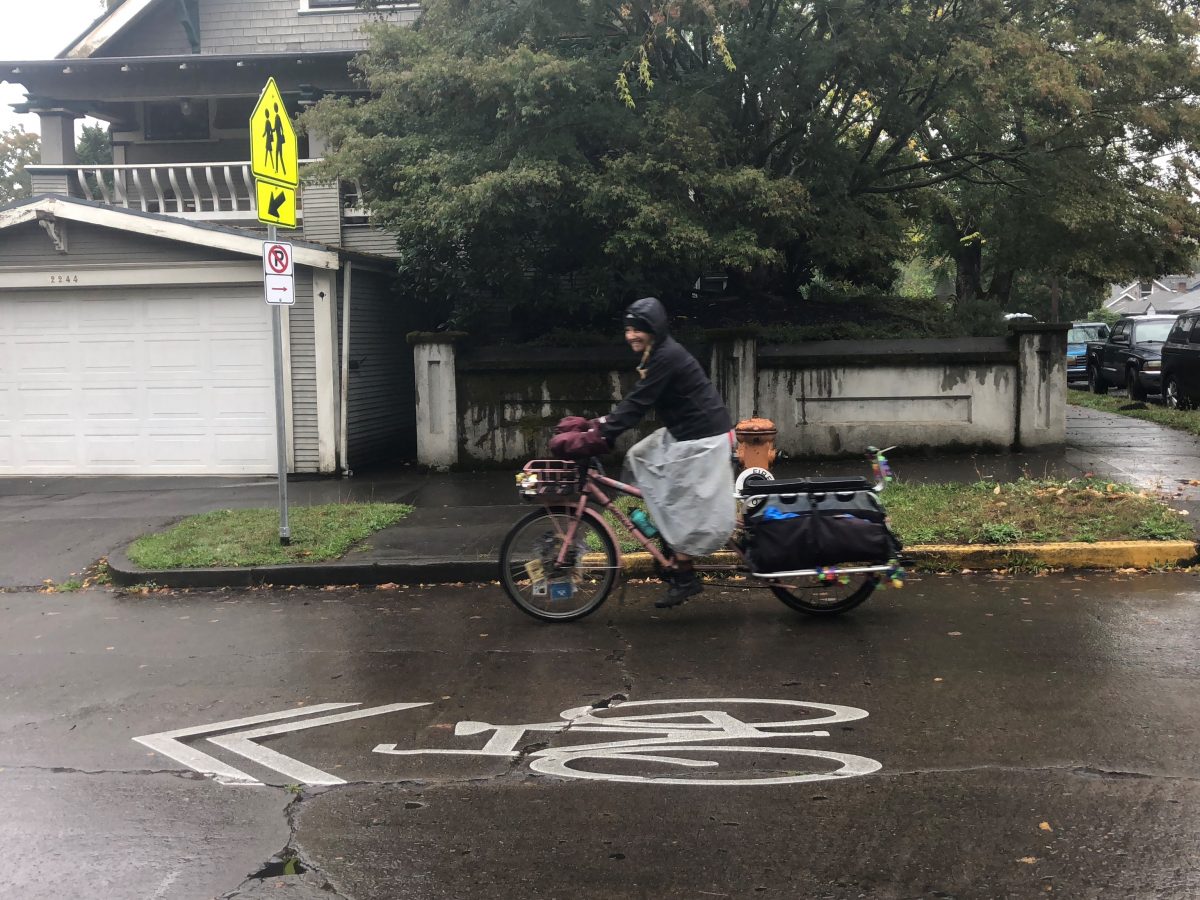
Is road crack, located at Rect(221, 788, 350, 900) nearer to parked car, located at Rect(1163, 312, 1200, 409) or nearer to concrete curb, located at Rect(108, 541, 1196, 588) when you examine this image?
concrete curb, located at Rect(108, 541, 1196, 588)

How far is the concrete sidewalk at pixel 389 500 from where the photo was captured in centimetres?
856

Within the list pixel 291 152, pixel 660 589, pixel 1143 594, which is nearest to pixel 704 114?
pixel 291 152

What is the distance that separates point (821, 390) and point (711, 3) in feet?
15.2

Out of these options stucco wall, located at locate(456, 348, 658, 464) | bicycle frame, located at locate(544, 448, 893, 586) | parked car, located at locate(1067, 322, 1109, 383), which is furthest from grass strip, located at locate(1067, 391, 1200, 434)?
bicycle frame, located at locate(544, 448, 893, 586)

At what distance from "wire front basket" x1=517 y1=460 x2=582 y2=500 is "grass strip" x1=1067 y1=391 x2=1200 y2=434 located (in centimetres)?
1161

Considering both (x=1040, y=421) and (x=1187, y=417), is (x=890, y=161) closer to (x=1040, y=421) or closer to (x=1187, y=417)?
(x=1040, y=421)

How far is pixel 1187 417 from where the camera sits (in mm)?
16391

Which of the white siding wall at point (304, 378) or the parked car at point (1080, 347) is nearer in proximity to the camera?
the white siding wall at point (304, 378)

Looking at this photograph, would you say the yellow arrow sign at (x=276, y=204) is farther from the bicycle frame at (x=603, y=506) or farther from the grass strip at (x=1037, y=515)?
the grass strip at (x=1037, y=515)

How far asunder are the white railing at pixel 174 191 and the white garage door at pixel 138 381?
292 cm

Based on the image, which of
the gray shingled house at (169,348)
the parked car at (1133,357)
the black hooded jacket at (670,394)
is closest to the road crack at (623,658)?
the black hooded jacket at (670,394)

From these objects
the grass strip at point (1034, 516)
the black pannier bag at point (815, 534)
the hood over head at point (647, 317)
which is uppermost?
the hood over head at point (647, 317)

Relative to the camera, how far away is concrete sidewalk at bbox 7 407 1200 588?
337 inches

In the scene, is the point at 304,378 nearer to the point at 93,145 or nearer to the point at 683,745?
the point at 683,745
